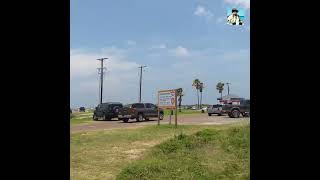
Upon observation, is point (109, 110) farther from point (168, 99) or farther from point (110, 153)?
point (110, 153)

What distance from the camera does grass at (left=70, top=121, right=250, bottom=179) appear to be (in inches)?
454

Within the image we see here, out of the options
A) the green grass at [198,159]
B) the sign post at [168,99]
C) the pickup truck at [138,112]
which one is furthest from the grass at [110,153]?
the pickup truck at [138,112]

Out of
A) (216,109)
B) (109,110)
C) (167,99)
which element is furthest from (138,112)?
(216,109)

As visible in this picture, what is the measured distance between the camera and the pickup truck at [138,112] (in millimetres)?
34938

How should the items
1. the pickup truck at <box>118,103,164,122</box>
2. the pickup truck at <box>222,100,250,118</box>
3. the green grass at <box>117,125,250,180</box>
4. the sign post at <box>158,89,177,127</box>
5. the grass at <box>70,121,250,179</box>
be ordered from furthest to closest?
the pickup truck at <box>222,100,250,118</box> → the pickup truck at <box>118,103,164,122</box> → the sign post at <box>158,89,177,127</box> → the grass at <box>70,121,250,179</box> → the green grass at <box>117,125,250,180</box>

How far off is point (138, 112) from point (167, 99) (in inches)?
410

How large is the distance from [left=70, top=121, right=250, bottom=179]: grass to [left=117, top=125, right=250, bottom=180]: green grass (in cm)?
19

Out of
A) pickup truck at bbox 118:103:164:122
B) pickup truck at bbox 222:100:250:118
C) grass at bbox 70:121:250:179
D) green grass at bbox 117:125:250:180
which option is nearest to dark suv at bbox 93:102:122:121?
pickup truck at bbox 118:103:164:122

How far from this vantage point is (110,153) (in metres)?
13.8

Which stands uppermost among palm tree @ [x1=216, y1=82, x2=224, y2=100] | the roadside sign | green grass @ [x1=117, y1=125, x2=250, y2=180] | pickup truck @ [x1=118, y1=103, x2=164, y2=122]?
palm tree @ [x1=216, y1=82, x2=224, y2=100]

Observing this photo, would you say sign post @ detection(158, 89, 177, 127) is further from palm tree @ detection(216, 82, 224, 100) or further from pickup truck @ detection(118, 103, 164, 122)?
palm tree @ detection(216, 82, 224, 100)

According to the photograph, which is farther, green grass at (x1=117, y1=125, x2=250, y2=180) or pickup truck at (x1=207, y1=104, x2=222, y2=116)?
pickup truck at (x1=207, y1=104, x2=222, y2=116)
